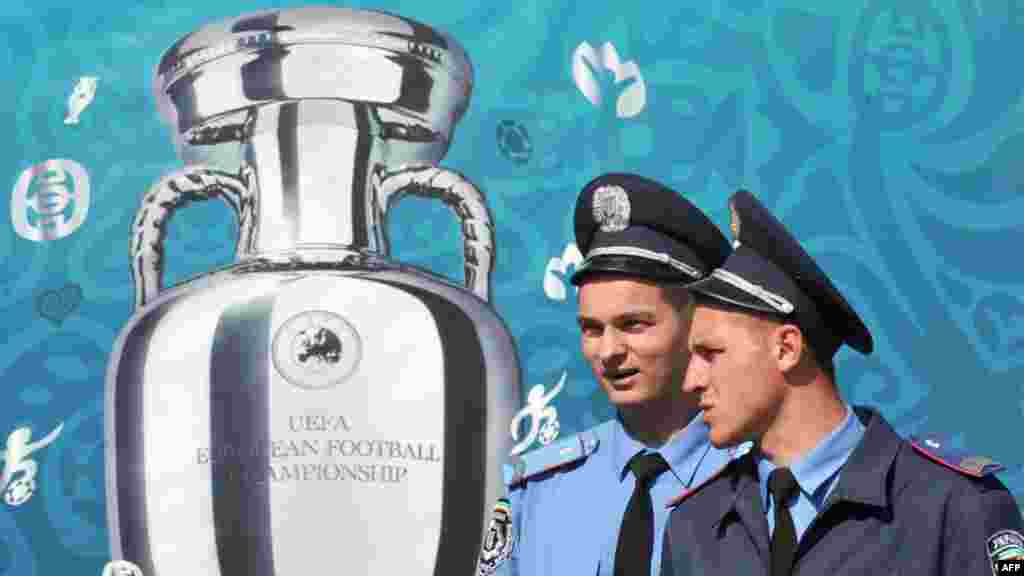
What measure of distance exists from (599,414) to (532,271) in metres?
0.28

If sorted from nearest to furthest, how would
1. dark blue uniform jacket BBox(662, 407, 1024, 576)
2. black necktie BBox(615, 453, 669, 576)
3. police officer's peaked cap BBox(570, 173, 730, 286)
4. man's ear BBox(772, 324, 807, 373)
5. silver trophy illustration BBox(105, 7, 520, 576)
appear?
dark blue uniform jacket BBox(662, 407, 1024, 576) → man's ear BBox(772, 324, 807, 373) → black necktie BBox(615, 453, 669, 576) → police officer's peaked cap BBox(570, 173, 730, 286) → silver trophy illustration BBox(105, 7, 520, 576)

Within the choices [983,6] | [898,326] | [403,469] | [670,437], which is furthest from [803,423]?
[983,6]

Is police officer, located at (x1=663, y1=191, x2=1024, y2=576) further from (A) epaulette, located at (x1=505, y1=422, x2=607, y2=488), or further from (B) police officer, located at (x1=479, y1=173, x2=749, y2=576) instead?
(A) epaulette, located at (x1=505, y1=422, x2=607, y2=488)

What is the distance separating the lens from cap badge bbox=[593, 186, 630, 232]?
280 centimetres

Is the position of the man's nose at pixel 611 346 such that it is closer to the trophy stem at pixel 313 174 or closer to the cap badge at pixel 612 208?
the cap badge at pixel 612 208

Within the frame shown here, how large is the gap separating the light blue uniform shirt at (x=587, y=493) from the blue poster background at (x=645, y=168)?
46cm

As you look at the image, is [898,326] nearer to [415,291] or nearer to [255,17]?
[415,291]

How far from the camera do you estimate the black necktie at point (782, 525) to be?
2.05 metres

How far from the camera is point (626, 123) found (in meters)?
3.41

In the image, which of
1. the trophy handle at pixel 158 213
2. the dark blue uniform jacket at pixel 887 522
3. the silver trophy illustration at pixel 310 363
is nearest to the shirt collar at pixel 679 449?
the silver trophy illustration at pixel 310 363

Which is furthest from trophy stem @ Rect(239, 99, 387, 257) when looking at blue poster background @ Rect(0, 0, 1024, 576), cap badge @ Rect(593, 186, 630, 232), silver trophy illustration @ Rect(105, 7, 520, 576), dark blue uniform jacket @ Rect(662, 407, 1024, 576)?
dark blue uniform jacket @ Rect(662, 407, 1024, 576)

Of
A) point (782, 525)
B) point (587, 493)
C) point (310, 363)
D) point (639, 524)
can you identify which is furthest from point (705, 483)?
point (310, 363)

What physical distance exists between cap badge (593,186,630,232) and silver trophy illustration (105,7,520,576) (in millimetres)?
375

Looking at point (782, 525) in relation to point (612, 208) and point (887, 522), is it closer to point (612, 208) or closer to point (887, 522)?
point (887, 522)
